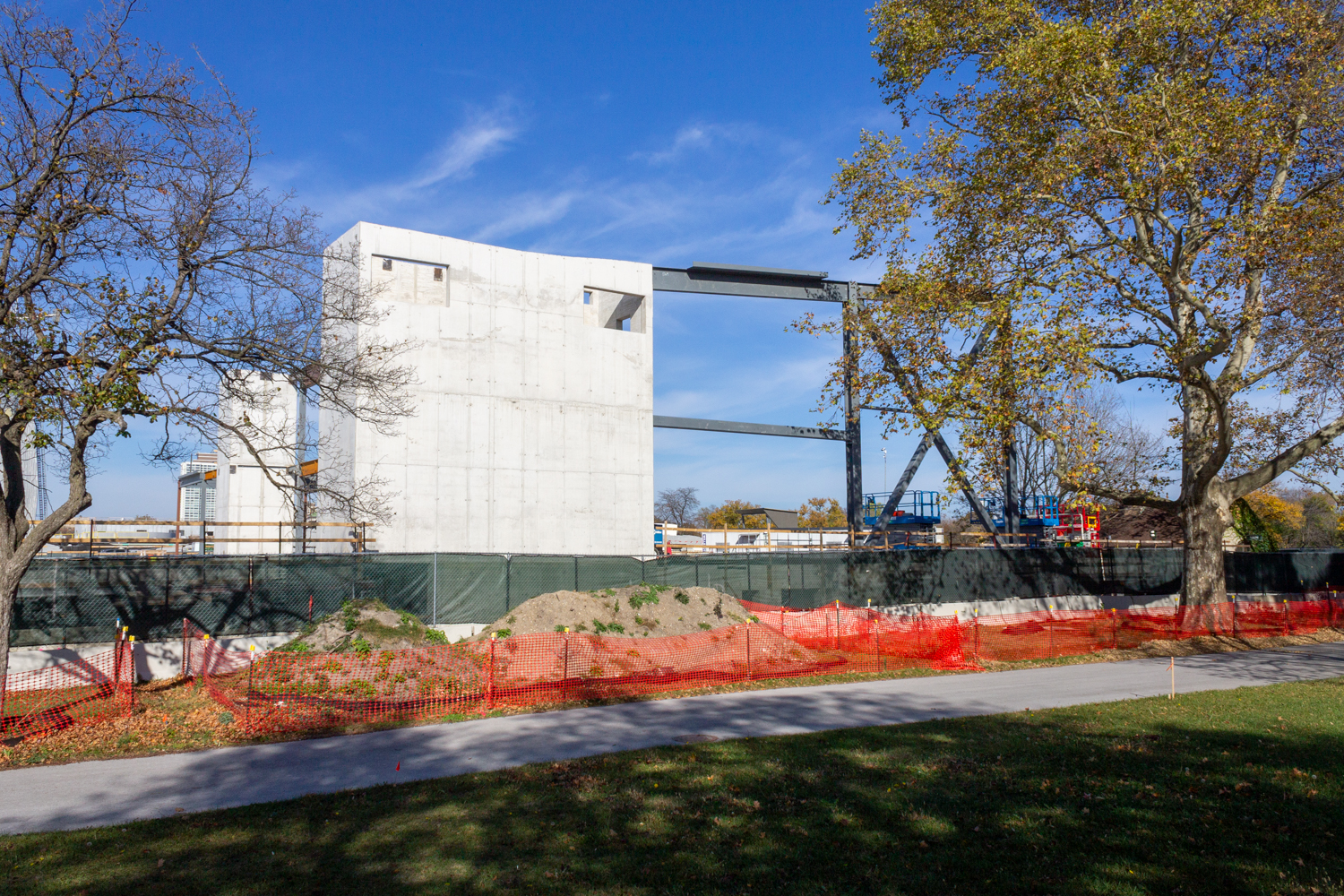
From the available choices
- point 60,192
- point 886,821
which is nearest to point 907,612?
point 886,821

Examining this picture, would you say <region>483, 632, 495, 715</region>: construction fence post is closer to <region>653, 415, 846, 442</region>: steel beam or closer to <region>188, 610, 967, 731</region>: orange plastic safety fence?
<region>188, 610, 967, 731</region>: orange plastic safety fence

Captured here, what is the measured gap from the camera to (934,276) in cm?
2153

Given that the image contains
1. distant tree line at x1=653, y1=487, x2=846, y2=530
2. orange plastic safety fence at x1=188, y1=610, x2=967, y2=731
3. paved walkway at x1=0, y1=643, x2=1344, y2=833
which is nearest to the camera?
paved walkway at x1=0, y1=643, x2=1344, y2=833

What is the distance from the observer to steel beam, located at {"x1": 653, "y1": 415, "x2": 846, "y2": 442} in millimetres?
34156

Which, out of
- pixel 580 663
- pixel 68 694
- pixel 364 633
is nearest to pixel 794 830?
pixel 580 663

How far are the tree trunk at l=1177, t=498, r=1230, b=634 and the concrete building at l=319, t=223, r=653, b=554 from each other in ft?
55.3

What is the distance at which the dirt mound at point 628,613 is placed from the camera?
763 inches

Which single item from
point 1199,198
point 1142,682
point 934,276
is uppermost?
point 1199,198

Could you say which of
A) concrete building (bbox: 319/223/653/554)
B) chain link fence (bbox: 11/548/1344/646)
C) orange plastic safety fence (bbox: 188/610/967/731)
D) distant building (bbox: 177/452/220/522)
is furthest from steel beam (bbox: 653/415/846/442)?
distant building (bbox: 177/452/220/522)

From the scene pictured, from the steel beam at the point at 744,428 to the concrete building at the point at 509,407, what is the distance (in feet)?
7.50

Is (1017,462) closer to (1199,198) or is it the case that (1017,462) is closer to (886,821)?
(1199,198)

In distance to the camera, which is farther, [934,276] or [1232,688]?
[934,276]

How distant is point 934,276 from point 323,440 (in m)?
18.9

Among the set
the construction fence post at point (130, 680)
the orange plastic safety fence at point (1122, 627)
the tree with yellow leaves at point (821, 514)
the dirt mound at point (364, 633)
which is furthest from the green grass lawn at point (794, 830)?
the tree with yellow leaves at point (821, 514)
